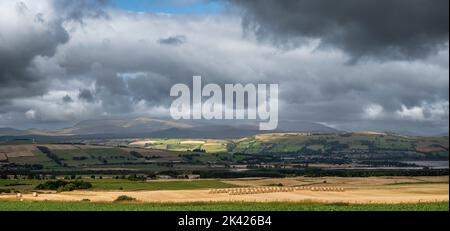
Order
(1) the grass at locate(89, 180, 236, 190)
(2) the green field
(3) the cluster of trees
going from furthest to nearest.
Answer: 1. (1) the grass at locate(89, 180, 236, 190)
2. (2) the green field
3. (3) the cluster of trees

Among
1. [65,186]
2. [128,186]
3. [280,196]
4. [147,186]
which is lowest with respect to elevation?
[147,186]

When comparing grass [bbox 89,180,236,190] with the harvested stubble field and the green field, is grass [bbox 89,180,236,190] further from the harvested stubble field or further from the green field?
the harvested stubble field

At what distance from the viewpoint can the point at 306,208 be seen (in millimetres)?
64625

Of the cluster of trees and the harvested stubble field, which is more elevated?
the harvested stubble field

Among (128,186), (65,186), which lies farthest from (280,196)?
(128,186)

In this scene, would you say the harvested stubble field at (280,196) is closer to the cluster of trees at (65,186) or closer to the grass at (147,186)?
the cluster of trees at (65,186)

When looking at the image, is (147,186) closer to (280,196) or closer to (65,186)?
(65,186)

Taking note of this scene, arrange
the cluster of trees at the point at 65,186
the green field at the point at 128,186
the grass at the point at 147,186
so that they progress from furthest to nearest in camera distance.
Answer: the grass at the point at 147,186, the green field at the point at 128,186, the cluster of trees at the point at 65,186

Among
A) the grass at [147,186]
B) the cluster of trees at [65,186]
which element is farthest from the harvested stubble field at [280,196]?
the grass at [147,186]

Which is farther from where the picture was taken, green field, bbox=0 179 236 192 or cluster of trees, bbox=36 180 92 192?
green field, bbox=0 179 236 192

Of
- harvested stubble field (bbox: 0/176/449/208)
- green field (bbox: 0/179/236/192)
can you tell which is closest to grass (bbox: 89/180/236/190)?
green field (bbox: 0/179/236/192)
